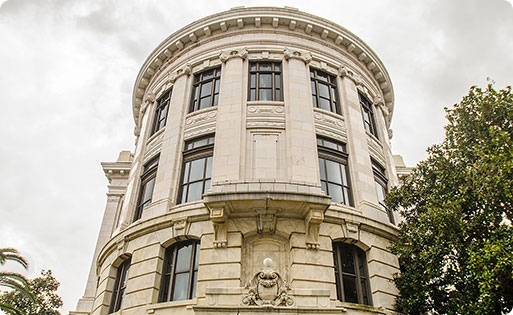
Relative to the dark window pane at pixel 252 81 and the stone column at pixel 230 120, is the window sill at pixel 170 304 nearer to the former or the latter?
the stone column at pixel 230 120

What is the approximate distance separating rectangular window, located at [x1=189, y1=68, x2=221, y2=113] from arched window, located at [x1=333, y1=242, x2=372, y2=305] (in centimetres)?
964

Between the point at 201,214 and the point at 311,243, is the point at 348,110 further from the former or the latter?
the point at 201,214

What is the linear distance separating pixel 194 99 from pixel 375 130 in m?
10.6

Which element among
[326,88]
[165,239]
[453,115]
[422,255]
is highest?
[326,88]

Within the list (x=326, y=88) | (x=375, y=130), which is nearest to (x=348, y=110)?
(x=326, y=88)

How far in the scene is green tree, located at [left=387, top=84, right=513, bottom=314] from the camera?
1020 centimetres

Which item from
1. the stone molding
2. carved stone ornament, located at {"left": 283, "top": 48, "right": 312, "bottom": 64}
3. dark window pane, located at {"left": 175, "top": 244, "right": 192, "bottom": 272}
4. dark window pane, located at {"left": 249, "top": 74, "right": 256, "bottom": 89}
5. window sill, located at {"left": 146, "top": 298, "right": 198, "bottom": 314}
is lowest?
window sill, located at {"left": 146, "top": 298, "right": 198, "bottom": 314}

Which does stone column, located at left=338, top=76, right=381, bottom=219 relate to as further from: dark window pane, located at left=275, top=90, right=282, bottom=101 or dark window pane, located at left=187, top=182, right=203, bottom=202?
dark window pane, located at left=187, top=182, right=203, bottom=202

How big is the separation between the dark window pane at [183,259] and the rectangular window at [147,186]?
3.99m

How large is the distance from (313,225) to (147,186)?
9.28 metres

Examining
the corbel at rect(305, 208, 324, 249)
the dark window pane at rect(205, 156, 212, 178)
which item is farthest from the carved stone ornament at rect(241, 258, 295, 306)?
the dark window pane at rect(205, 156, 212, 178)

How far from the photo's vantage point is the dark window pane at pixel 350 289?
13.3 meters

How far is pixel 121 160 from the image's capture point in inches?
1180

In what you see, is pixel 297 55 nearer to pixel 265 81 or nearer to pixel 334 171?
pixel 265 81
